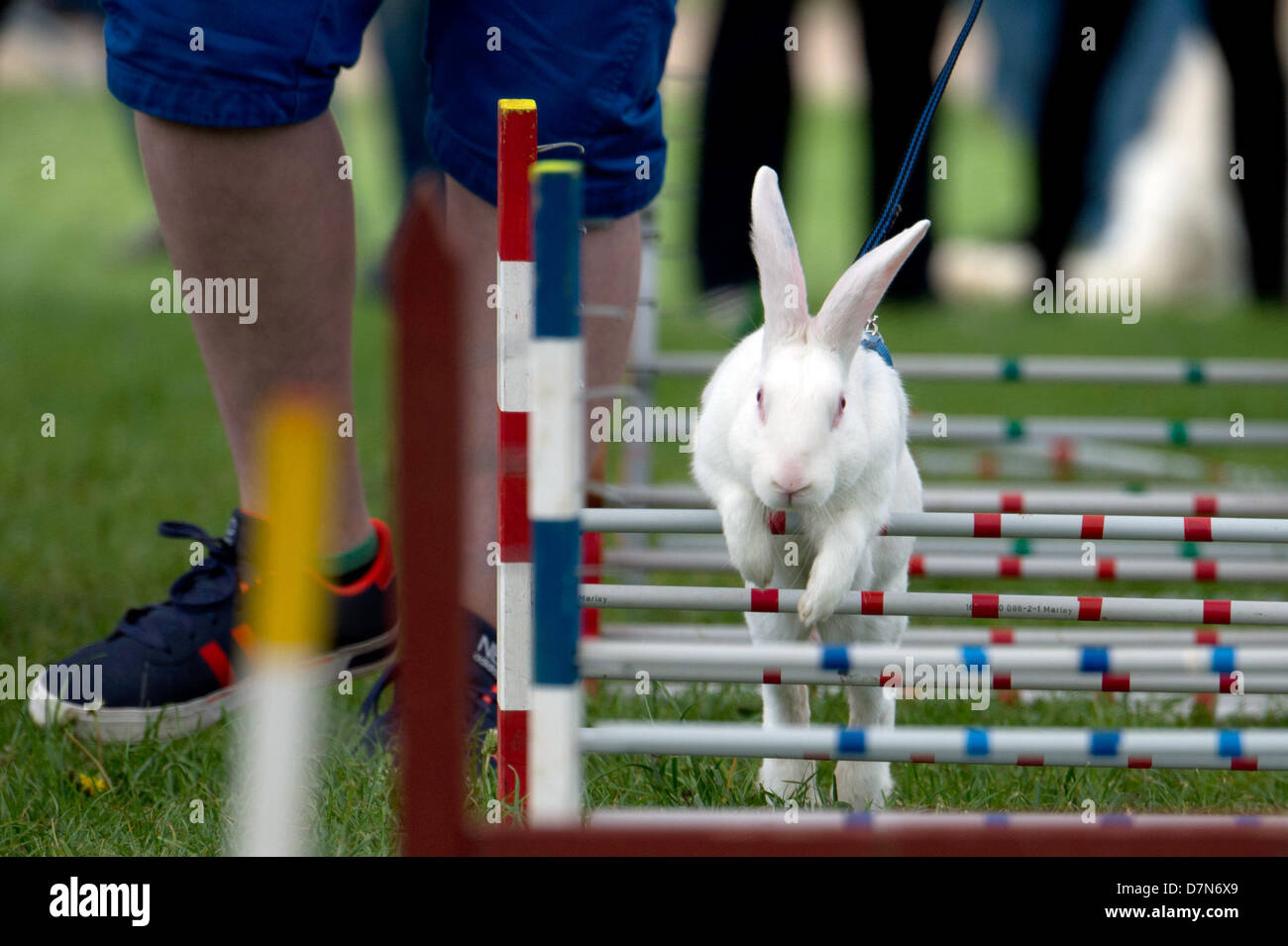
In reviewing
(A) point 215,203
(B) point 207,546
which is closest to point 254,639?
(B) point 207,546

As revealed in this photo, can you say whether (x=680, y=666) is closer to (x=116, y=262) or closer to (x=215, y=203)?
(x=215, y=203)

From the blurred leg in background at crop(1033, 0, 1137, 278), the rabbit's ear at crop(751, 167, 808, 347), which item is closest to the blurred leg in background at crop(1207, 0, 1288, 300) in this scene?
the blurred leg in background at crop(1033, 0, 1137, 278)

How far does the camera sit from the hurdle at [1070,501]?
2125mm

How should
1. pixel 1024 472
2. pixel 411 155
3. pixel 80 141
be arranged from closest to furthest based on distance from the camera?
pixel 1024 472 < pixel 411 155 < pixel 80 141

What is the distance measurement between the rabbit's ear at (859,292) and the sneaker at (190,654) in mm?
924

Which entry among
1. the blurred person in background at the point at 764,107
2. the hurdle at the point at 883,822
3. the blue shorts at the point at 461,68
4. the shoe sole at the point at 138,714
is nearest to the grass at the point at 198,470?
the shoe sole at the point at 138,714

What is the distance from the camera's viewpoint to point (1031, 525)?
1742 mm

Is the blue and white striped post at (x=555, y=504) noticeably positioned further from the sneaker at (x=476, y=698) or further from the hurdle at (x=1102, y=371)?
the hurdle at (x=1102, y=371)

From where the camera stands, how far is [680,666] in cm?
158

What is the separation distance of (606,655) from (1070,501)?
880mm

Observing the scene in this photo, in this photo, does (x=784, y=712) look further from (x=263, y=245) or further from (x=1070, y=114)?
(x=1070, y=114)

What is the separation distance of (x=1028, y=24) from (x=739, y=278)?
11.4ft

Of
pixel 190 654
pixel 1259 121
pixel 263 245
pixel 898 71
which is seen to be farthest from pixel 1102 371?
pixel 1259 121

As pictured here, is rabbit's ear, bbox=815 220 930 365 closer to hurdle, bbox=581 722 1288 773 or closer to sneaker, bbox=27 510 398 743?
hurdle, bbox=581 722 1288 773
